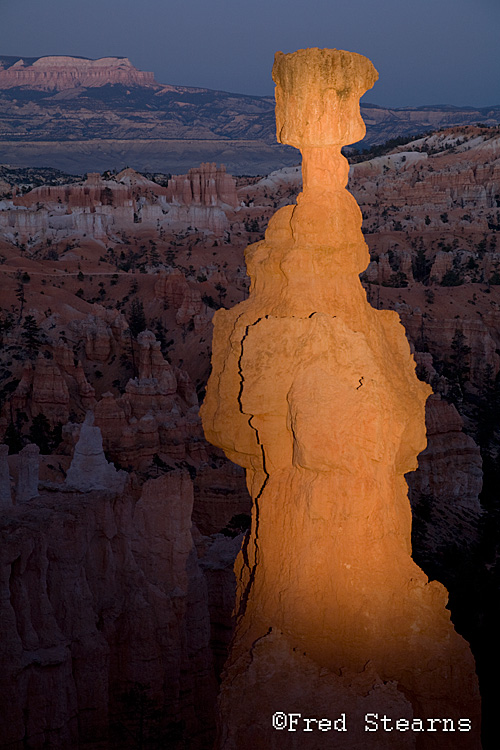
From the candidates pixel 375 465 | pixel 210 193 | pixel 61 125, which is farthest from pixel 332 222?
pixel 61 125

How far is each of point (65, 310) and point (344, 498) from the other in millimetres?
42613

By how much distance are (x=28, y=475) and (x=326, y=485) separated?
8.32 metres

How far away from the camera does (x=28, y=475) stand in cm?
1350

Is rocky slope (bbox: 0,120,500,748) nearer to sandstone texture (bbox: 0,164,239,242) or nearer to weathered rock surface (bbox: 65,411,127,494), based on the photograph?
sandstone texture (bbox: 0,164,239,242)

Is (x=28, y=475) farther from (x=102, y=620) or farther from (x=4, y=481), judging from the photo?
(x=102, y=620)

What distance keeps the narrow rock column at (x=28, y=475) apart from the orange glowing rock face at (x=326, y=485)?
6.95 meters

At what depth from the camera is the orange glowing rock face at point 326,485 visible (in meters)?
5.98

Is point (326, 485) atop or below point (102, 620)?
atop

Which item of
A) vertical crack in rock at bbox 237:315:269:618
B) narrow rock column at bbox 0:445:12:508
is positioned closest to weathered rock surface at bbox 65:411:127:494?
narrow rock column at bbox 0:445:12:508

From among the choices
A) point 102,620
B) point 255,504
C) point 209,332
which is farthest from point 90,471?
point 209,332

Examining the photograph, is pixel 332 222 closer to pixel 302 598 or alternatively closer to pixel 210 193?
pixel 302 598

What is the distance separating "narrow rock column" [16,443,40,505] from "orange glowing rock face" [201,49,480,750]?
6955 mm

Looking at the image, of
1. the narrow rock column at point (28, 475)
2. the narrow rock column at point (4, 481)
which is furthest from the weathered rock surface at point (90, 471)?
the narrow rock column at point (4, 481)

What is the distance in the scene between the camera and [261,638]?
20.1 ft
